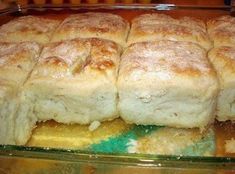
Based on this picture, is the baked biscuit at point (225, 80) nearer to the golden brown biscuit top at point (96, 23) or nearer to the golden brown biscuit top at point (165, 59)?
the golden brown biscuit top at point (165, 59)

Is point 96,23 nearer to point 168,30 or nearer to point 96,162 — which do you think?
point 168,30

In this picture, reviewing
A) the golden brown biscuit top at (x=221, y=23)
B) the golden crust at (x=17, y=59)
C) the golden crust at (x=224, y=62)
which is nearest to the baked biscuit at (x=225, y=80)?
the golden crust at (x=224, y=62)

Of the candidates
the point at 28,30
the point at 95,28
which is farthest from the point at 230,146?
the point at 28,30

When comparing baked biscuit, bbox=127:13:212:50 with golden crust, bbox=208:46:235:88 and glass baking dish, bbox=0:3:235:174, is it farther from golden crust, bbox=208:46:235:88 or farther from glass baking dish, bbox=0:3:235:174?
glass baking dish, bbox=0:3:235:174

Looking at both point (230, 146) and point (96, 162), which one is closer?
point (96, 162)

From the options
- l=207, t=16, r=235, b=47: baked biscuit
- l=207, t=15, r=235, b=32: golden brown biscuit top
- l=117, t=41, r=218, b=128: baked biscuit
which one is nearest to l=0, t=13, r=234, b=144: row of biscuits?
l=117, t=41, r=218, b=128: baked biscuit

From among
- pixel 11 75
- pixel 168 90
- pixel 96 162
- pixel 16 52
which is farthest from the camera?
pixel 16 52
